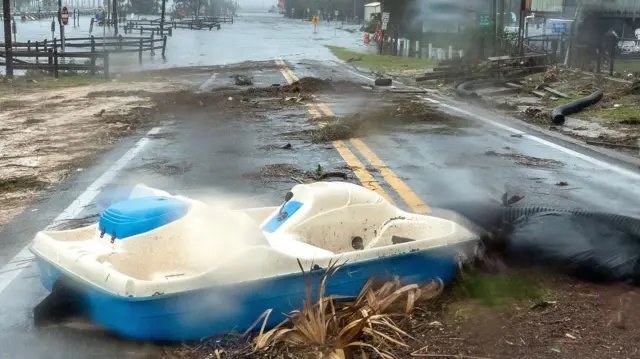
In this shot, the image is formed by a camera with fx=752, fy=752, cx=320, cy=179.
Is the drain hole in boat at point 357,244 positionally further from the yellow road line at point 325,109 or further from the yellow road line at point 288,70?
the yellow road line at point 288,70

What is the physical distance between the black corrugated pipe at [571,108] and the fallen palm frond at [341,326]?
9.67 metres

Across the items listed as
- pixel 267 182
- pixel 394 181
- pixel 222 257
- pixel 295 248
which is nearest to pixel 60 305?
pixel 222 257

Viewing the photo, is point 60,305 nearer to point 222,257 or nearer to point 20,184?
point 222,257

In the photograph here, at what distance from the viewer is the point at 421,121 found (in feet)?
41.0

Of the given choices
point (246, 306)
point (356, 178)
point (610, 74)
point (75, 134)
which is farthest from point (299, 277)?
point (610, 74)

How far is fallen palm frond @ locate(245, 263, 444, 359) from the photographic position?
11.0ft

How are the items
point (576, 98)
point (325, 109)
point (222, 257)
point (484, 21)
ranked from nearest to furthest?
point (222, 257), point (325, 109), point (576, 98), point (484, 21)

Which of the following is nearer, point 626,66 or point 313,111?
point 313,111

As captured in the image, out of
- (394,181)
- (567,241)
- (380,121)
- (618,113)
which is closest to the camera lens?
(567,241)

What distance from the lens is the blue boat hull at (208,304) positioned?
11.5 feet

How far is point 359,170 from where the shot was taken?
820 centimetres

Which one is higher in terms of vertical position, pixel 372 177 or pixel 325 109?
pixel 325 109

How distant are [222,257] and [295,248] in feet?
1.59

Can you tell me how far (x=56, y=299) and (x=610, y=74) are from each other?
18.6 m
